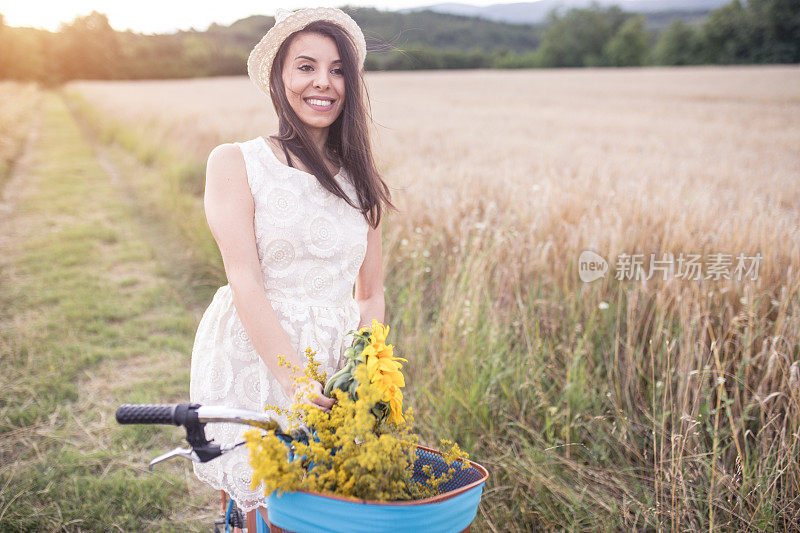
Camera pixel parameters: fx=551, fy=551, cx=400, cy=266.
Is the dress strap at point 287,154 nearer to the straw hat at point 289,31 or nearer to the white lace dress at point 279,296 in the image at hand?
the white lace dress at point 279,296

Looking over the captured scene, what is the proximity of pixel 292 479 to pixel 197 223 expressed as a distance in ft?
17.6

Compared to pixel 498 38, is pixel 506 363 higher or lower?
lower

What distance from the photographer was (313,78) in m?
1.72

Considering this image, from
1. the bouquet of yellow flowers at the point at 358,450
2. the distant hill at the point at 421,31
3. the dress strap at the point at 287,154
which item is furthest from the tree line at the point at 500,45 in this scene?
the bouquet of yellow flowers at the point at 358,450

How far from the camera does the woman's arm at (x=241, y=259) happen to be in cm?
154

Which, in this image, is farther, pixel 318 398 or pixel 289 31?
pixel 289 31

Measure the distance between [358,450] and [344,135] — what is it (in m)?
1.16

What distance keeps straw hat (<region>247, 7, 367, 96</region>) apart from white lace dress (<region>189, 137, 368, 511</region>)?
317 millimetres

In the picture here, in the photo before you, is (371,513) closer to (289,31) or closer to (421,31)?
(289,31)

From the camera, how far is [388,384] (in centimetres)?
107

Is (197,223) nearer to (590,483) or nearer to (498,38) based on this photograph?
(590,483)

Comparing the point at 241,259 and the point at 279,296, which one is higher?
the point at 241,259

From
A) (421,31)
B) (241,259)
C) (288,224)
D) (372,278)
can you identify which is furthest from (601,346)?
(241,259)

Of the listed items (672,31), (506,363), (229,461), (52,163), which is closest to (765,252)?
(506,363)
